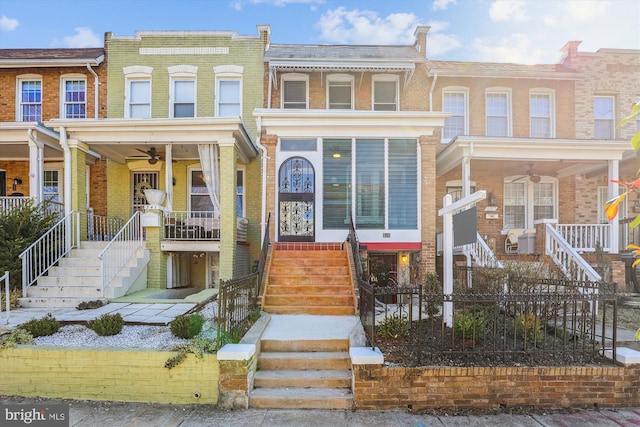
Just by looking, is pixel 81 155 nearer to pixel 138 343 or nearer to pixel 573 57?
pixel 138 343

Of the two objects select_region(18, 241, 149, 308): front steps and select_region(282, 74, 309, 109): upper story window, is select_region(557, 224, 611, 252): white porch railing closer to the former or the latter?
select_region(282, 74, 309, 109): upper story window

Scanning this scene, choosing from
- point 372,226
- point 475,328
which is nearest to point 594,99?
point 372,226

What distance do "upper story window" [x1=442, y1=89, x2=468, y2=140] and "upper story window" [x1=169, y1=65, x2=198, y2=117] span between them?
867cm

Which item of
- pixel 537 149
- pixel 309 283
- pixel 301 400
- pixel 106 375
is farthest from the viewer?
pixel 537 149

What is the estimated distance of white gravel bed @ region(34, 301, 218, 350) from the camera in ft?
16.8

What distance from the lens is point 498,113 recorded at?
1303 cm

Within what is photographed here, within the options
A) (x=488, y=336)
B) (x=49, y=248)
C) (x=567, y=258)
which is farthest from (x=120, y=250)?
(x=567, y=258)

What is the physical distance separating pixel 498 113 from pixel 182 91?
36.1 feet

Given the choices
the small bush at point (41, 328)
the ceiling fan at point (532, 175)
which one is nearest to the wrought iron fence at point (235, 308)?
the small bush at point (41, 328)

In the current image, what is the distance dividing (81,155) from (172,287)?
14.4ft

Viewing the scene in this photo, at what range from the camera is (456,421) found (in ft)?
13.9

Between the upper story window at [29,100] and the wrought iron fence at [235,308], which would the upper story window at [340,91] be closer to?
the wrought iron fence at [235,308]

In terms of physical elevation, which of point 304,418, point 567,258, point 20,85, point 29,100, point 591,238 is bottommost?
point 304,418

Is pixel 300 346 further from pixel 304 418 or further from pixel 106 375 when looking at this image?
pixel 106 375
